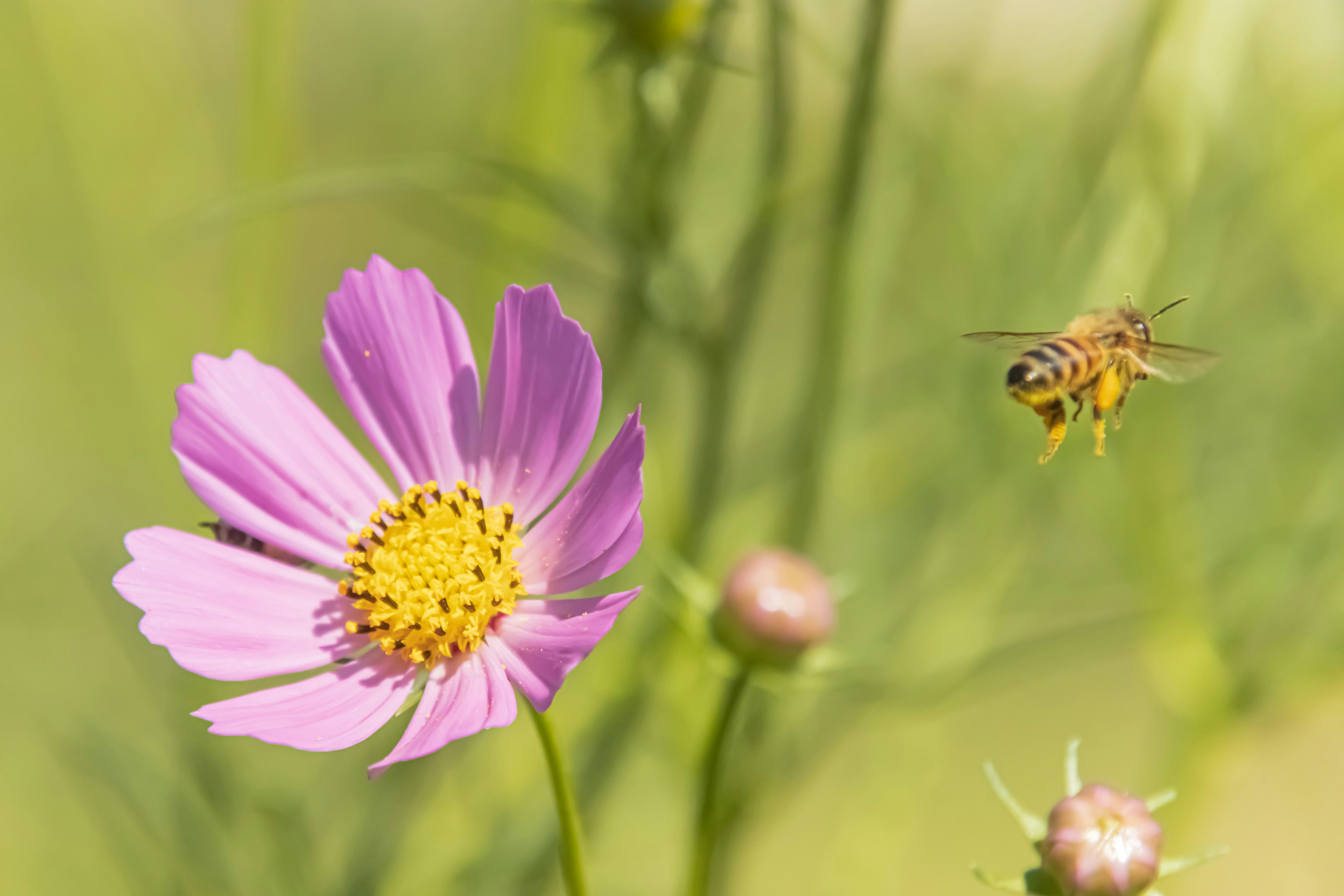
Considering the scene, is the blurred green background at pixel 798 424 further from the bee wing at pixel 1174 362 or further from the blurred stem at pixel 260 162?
the bee wing at pixel 1174 362

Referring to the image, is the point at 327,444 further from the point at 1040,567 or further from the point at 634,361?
the point at 1040,567

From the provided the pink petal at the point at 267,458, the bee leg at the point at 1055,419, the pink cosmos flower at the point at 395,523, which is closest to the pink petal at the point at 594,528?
the pink cosmos flower at the point at 395,523

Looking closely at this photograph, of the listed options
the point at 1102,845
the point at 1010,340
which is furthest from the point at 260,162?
the point at 1102,845

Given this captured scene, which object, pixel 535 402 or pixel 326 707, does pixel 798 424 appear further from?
pixel 326 707

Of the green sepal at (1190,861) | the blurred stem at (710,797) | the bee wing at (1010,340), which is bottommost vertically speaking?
the green sepal at (1190,861)

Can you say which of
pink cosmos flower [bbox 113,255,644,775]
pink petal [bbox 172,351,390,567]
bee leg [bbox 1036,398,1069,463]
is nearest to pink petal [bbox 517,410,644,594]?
pink cosmos flower [bbox 113,255,644,775]

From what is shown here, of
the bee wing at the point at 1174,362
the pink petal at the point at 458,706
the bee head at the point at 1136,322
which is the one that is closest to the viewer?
the pink petal at the point at 458,706

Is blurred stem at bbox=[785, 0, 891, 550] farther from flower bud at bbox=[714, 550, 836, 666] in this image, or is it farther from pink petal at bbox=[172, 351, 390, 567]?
pink petal at bbox=[172, 351, 390, 567]
